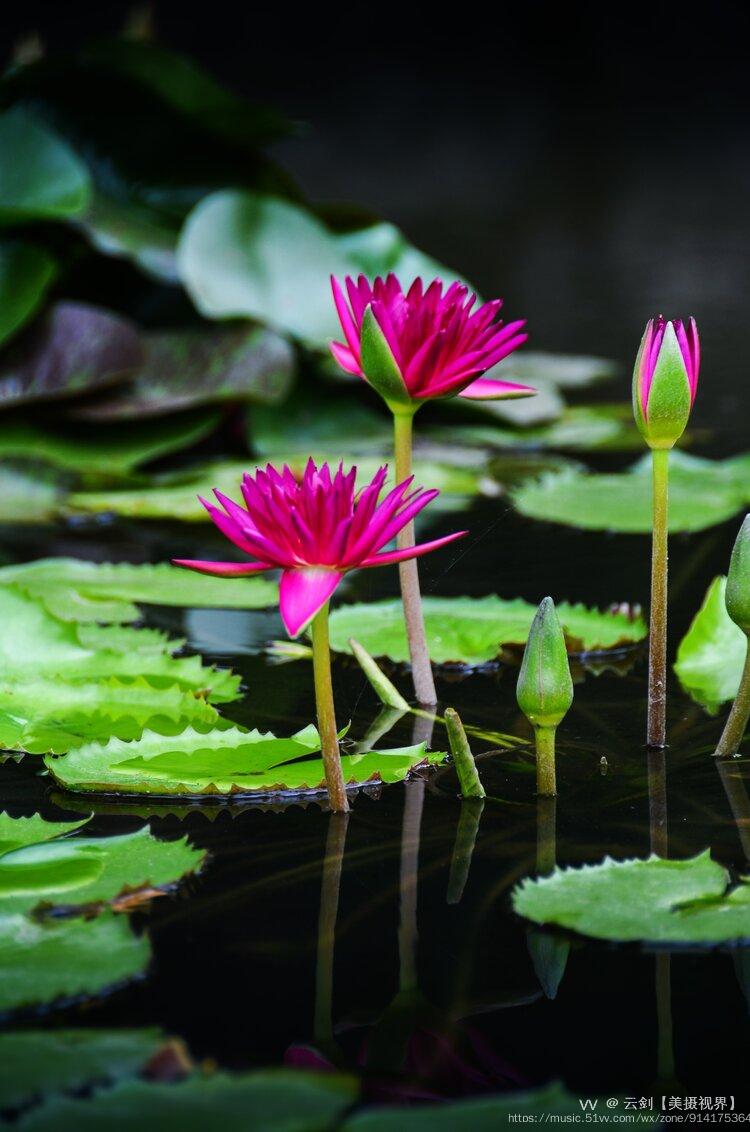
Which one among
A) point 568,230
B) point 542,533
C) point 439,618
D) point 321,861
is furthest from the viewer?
point 568,230

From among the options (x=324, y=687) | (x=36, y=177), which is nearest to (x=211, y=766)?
(x=324, y=687)

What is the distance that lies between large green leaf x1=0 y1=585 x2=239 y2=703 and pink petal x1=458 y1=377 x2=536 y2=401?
0.28 m

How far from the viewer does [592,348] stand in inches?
123

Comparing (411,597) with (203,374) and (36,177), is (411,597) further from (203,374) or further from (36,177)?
(36,177)

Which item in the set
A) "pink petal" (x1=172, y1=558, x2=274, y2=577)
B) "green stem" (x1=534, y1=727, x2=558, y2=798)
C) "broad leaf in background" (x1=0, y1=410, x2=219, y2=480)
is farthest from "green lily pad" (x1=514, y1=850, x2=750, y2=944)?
"broad leaf in background" (x1=0, y1=410, x2=219, y2=480)

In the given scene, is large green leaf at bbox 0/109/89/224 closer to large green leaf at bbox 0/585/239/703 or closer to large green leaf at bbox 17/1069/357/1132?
large green leaf at bbox 0/585/239/703

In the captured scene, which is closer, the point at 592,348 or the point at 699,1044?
the point at 699,1044

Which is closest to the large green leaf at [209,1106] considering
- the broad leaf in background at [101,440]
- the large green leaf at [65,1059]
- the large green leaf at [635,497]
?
the large green leaf at [65,1059]

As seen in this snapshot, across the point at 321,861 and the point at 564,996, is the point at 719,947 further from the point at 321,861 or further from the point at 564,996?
the point at 321,861

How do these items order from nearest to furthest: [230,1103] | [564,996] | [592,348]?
[230,1103], [564,996], [592,348]

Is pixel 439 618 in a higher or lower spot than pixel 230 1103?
higher

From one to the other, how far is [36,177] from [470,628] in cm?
119

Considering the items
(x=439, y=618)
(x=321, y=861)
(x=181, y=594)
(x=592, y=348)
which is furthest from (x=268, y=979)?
(x=592, y=348)

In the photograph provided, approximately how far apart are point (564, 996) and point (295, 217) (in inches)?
72.4
